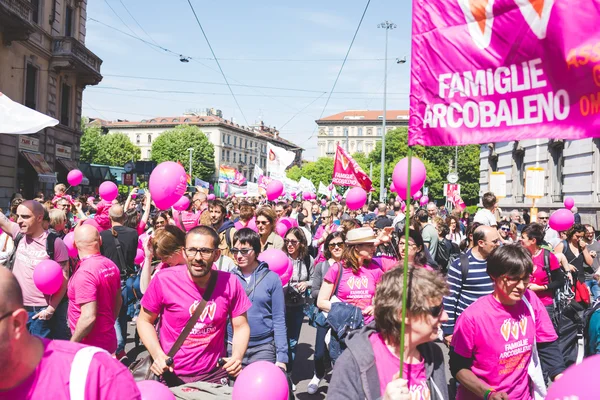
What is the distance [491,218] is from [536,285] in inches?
140

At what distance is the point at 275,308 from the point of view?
434 cm

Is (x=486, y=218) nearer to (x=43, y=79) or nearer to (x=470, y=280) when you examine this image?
(x=470, y=280)

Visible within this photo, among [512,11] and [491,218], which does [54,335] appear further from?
[491,218]

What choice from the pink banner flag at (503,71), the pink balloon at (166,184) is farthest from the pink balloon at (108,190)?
the pink banner flag at (503,71)

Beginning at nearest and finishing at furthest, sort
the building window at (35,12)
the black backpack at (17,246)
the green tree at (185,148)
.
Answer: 1. the black backpack at (17,246)
2. the building window at (35,12)
3. the green tree at (185,148)

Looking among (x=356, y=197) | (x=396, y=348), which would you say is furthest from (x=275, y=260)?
(x=356, y=197)

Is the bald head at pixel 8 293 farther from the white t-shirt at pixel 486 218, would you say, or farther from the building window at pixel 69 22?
the building window at pixel 69 22

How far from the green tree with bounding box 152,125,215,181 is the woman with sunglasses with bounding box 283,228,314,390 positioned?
73861mm

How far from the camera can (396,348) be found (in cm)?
232

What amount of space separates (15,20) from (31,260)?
60.8 feet

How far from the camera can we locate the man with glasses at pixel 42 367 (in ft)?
5.14

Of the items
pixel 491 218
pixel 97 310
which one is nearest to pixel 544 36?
pixel 97 310

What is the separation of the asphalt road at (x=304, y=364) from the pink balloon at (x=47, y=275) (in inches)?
108

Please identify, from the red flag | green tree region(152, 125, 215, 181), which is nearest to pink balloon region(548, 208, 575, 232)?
the red flag
